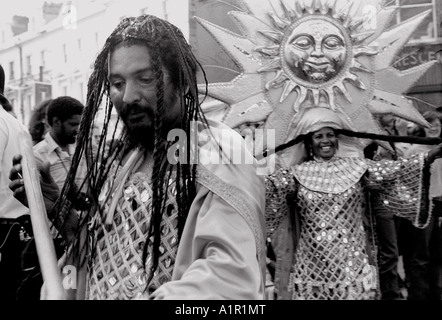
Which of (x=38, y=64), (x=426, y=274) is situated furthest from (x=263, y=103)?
(x=38, y=64)

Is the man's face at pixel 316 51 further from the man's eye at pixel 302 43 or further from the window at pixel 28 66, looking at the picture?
the window at pixel 28 66

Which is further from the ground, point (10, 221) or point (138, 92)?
point (138, 92)

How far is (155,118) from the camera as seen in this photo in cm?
223

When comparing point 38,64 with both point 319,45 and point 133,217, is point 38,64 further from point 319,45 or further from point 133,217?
point 133,217

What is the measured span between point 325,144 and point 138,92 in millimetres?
3152

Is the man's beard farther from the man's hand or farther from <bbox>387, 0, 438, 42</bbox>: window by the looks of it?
<bbox>387, 0, 438, 42</bbox>: window

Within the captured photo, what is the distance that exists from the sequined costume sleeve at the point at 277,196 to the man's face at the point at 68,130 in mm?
1398

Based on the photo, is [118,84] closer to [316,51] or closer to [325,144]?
[316,51]

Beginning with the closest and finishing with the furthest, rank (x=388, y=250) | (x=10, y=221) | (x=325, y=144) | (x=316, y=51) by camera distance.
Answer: (x=10, y=221) → (x=316, y=51) → (x=325, y=144) → (x=388, y=250)

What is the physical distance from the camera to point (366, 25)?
505 cm

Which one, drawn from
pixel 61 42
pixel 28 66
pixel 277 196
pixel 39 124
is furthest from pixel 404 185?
pixel 28 66

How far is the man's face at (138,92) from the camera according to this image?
87.4 inches

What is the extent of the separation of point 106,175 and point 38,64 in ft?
17.7

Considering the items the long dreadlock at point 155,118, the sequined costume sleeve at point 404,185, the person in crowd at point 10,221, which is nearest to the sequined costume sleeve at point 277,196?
the sequined costume sleeve at point 404,185
